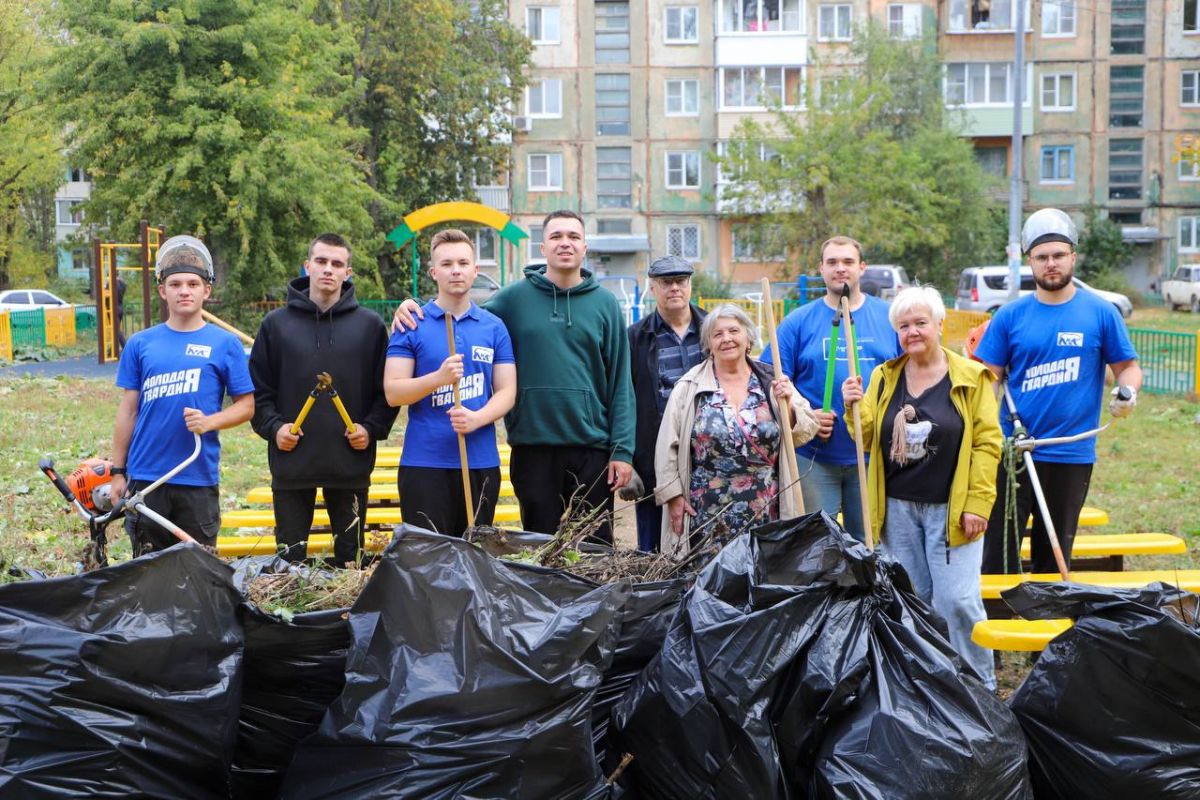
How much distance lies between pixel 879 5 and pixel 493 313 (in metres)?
38.2

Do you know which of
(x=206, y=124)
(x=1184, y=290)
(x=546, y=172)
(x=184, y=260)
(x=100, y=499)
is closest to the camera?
(x=100, y=499)

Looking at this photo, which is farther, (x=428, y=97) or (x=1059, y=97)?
(x=1059, y=97)

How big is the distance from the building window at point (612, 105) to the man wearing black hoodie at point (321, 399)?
35790 millimetres

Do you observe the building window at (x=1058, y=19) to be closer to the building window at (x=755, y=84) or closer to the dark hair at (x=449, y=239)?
the building window at (x=755, y=84)

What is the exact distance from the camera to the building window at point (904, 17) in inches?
1583

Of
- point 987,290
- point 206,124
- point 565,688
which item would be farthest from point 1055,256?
point 987,290

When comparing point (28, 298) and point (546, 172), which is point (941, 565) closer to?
point (28, 298)

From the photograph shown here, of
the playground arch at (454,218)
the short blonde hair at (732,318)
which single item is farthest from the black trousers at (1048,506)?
the playground arch at (454,218)

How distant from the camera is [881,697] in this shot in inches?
124

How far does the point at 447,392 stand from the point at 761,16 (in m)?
36.5

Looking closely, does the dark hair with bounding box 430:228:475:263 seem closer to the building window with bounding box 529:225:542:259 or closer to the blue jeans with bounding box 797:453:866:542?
the blue jeans with bounding box 797:453:866:542

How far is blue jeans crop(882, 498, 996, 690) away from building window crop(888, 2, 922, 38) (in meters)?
38.7

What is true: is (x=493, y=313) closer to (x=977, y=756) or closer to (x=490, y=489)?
(x=490, y=489)

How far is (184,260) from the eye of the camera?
449 cm
